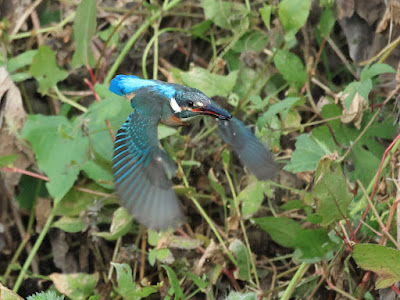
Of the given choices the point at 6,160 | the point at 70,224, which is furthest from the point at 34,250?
the point at 6,160

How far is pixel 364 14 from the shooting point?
2.64 metres

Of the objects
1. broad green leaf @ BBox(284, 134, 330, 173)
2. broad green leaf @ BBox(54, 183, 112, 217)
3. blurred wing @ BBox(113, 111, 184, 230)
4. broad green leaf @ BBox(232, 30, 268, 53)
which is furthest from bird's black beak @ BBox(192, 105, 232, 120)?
broad green leaf @ BBox(232, 30, 268, 53)

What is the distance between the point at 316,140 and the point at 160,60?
0.85 metres

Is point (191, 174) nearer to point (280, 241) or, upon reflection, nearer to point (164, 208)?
point (280, 241)

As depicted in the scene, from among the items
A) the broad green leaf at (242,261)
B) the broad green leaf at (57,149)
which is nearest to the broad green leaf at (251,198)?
the broad green leaf at (242,261)

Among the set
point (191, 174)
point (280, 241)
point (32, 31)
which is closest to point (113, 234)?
point (191, 174)

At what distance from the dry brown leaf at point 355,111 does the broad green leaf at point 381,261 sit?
59 centimetres

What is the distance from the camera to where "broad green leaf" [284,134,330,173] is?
2.24 metres

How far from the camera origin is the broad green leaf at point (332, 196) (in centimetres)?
200

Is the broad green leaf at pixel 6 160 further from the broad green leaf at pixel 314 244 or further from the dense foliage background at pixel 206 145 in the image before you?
the broad green leaf at pixel 314 244

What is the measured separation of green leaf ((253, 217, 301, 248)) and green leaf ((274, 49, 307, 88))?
1.88 feet

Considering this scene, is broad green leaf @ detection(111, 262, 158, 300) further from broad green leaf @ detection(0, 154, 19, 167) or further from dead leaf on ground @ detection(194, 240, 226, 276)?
broad green leaf @ detection(0, 154, 19, 167)

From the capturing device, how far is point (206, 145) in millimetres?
2760

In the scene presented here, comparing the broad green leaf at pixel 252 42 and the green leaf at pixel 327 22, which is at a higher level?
the green leaf at pixel 327 22
